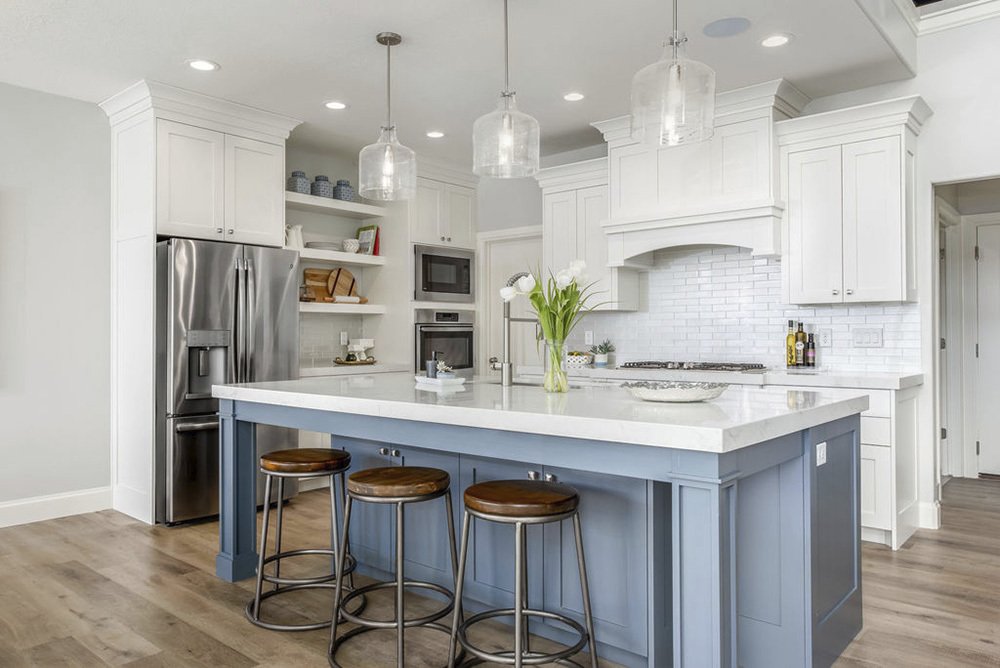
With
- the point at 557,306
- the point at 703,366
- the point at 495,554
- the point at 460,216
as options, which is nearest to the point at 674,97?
the point at 557,306

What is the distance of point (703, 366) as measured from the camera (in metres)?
4.66

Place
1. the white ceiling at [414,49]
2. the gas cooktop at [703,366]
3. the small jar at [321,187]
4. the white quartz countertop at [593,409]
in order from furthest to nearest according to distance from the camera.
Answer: the small jar at [321,187] < the gas cooktop at [703,366] < the white ceiling at [414,49] < the white quartz countertop at [593,409]

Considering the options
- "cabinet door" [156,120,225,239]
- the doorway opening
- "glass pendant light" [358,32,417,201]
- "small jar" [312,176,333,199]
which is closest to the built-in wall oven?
"small jar" [312,176,333,199]

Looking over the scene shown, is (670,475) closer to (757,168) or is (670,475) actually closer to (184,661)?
(184,661)

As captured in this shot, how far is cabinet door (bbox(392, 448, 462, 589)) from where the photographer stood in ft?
9.40

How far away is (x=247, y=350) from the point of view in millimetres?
4574

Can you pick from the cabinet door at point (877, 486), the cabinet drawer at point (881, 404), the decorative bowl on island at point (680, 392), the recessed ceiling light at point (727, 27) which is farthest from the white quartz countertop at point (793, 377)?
the recessed ceiling light at point (727, 27)

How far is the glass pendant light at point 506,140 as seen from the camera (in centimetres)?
276

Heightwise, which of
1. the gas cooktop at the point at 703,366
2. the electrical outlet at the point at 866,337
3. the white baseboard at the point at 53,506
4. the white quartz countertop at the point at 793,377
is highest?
the electrical outlet at the point at 866,337

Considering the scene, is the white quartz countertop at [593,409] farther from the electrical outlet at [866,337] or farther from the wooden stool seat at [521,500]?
the electrical outlet at [866,337]

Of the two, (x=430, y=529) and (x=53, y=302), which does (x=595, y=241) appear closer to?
(x=430, y=529)

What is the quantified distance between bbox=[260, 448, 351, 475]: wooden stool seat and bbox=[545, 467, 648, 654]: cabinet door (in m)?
0.92

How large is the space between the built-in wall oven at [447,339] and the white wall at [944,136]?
334 cm

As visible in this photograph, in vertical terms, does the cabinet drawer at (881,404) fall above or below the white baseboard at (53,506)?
above
